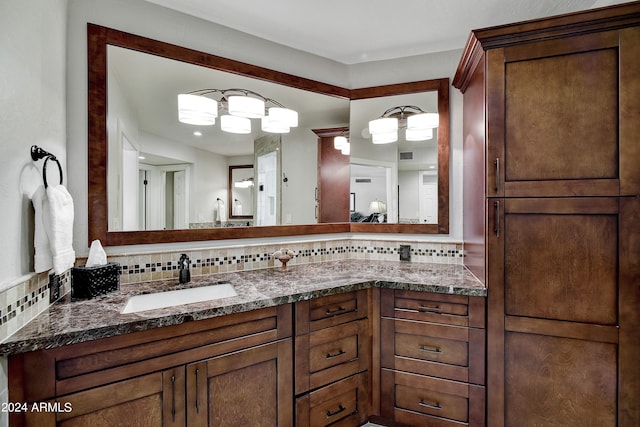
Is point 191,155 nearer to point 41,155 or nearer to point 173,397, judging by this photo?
point 41,155

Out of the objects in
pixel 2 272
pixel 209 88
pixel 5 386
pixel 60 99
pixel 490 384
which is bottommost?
pixel 490 384

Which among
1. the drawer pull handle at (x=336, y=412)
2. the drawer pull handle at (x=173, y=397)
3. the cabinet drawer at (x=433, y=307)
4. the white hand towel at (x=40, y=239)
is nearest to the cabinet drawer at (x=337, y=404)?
the drawer pull handle at (x=336, y=412)

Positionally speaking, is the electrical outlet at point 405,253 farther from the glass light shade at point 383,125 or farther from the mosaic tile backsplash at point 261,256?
the glass light shade at point 383,125

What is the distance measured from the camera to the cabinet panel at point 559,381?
1.59 m

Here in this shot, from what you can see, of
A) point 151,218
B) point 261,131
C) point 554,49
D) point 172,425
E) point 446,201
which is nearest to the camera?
point 172,425

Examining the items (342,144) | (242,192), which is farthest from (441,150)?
(242,192)

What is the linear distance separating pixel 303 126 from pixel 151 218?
1.24 m

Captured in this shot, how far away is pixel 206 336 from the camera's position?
1.42 meters

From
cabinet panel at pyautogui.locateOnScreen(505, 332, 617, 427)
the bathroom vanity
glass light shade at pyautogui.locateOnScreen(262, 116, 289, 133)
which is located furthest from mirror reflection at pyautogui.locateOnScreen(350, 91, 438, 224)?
cabinet panel at pyautogui.locateOnScreen(505, 332, 617, 427)

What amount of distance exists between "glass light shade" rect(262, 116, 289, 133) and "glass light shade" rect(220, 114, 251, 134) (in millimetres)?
119

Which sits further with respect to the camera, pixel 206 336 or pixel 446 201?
pixel 446 201

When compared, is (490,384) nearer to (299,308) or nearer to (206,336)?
(299,308)

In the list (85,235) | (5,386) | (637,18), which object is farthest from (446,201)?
(5,386)

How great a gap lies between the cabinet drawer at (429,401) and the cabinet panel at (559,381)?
17 centimetres
